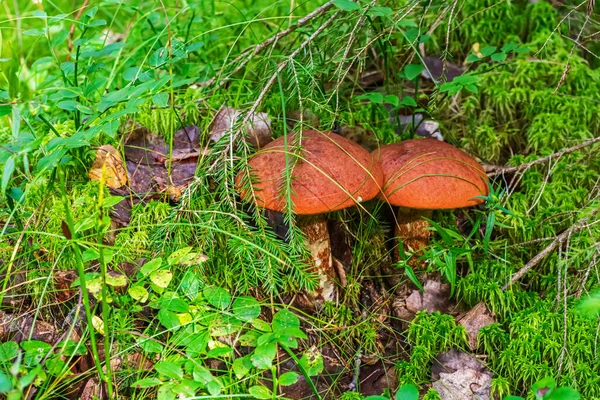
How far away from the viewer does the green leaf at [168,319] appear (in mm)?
2420

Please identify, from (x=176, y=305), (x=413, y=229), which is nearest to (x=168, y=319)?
(x=176, y=305)

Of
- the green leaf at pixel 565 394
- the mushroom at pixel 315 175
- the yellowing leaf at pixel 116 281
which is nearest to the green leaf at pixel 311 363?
the mushroom at pixel 315 175

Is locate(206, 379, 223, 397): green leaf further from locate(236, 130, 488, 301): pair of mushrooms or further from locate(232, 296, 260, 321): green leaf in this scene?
locate(236, 130, 488, 301): pair of mushrooms

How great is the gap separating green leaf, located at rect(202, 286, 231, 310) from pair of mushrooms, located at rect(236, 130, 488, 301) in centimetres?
42

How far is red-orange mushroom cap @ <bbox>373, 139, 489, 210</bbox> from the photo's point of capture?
276 centimetres

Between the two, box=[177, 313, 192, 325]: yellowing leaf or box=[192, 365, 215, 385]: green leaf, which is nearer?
box=[192, 365, 215, 385]: green leaf

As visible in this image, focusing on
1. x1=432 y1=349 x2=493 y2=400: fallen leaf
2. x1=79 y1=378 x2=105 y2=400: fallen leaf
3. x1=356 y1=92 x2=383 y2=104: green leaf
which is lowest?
x1=432 y1=349 x2=493 y2=400: fallen leaf

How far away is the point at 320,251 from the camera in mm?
3045

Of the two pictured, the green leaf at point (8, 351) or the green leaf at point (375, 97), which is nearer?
the green leaf at point (8, 351)

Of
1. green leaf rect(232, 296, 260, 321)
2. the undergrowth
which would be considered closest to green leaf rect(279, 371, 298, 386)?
the undergrowth

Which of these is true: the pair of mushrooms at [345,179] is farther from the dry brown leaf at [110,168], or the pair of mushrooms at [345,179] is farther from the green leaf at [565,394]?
the green leaf at [565,394]

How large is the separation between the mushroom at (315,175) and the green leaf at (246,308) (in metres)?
A: 0.42

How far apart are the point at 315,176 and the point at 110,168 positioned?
1.24 m

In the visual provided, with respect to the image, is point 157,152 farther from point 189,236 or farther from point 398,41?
point 398,41
